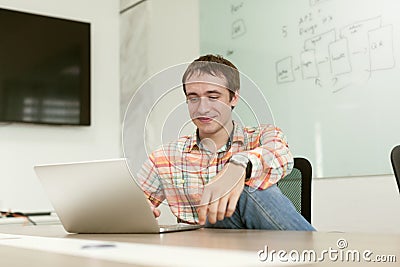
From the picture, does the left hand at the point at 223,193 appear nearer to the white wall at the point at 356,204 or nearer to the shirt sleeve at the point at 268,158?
the shirt sleeve at the point at 268,158

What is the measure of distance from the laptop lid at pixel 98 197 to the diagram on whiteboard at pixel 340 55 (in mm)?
1546

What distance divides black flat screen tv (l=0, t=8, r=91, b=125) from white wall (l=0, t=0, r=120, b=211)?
97mm

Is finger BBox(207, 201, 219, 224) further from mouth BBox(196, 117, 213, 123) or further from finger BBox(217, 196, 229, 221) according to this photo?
mouth BBox(196, 117, 213, 123)

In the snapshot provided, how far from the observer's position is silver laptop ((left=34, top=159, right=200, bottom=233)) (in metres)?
1.05

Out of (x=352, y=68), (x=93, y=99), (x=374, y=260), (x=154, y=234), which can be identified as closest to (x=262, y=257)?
(x=374, y=260)

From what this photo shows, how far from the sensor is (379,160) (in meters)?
2.31

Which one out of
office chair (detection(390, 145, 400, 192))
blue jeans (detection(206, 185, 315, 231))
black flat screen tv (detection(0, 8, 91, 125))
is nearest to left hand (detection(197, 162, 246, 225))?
blue jeans (detection(206, 185, 315, 231))

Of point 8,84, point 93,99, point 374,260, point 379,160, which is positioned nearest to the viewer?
point 374,260

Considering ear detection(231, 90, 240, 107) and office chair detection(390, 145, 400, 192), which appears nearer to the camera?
ear detection(231, 90, 240, 107)

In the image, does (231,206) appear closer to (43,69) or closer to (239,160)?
(239,160)

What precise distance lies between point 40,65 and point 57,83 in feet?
0.49

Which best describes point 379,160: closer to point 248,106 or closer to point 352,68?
point 352,68

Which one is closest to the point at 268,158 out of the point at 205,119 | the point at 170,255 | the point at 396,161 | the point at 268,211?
the point at 268,211

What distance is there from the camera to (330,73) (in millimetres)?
2551
